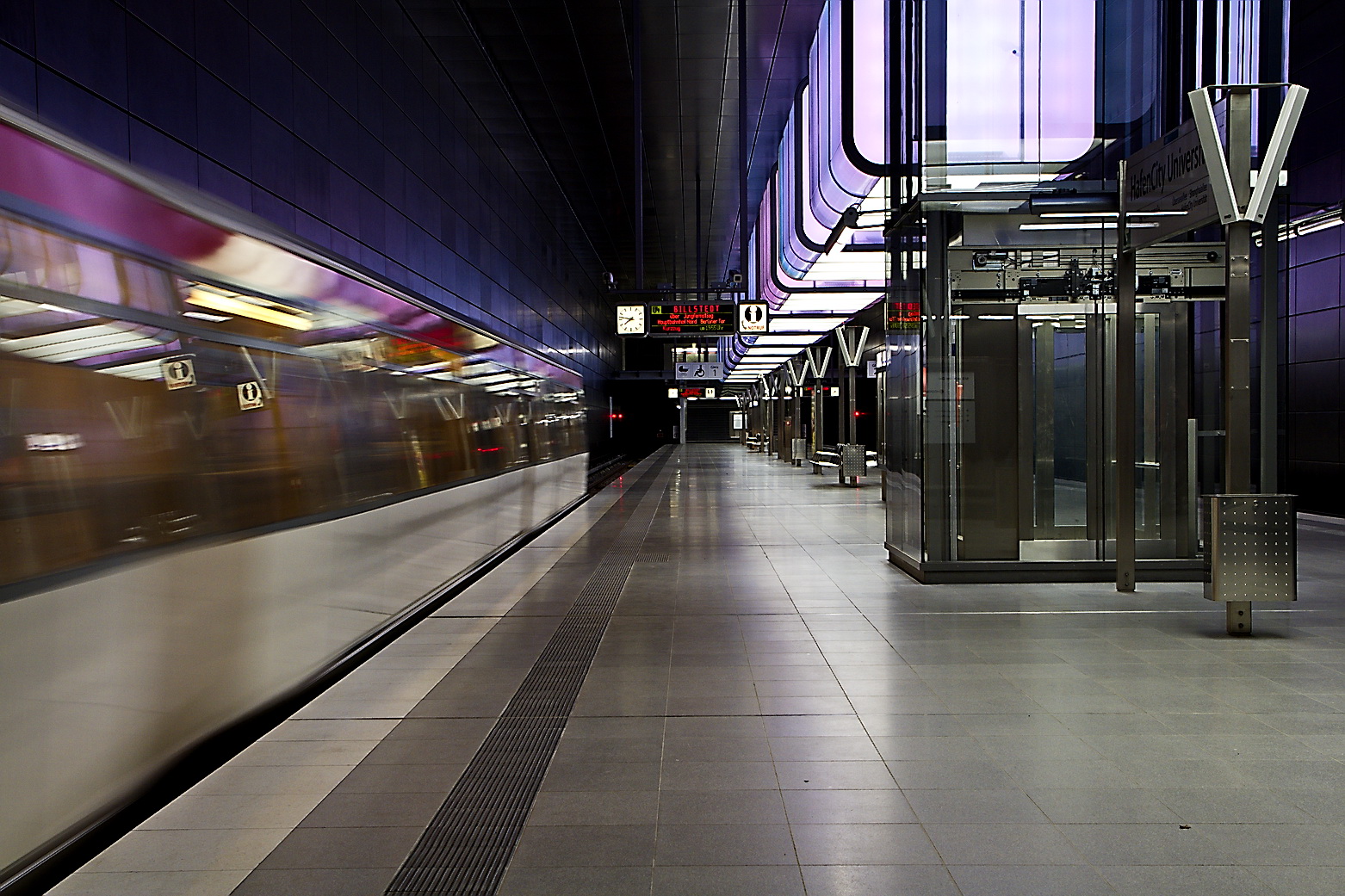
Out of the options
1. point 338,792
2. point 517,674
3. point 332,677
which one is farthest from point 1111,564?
point 338,792

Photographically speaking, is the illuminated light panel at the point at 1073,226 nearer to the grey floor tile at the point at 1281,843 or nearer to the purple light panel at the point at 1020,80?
the purple light panel at the point at 1020,80

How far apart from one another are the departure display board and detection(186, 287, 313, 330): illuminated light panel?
16006 millimetres

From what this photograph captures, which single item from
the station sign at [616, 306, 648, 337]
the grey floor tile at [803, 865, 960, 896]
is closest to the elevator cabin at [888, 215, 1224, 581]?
the grey floor tile at [803, 865, 960, 896]

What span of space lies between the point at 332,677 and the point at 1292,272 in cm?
1626

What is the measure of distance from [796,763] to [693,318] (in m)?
18.1

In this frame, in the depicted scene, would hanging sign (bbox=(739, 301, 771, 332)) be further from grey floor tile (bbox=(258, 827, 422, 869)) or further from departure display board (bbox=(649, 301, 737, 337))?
grey floor tile (bbox=(258, 827, 422, 869))

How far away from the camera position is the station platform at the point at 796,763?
3072 millimetres

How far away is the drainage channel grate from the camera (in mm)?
3051

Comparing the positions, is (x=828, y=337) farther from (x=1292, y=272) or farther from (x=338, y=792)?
(x=338, y=792)

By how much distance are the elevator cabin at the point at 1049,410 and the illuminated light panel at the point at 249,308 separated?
19.1 ft

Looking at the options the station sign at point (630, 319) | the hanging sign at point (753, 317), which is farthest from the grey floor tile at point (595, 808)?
the station sign at point (630, 319)

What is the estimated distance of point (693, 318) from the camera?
21672 millimetres

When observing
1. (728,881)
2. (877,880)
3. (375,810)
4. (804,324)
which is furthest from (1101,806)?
(804,324)

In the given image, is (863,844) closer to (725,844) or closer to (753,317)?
(725,844)
